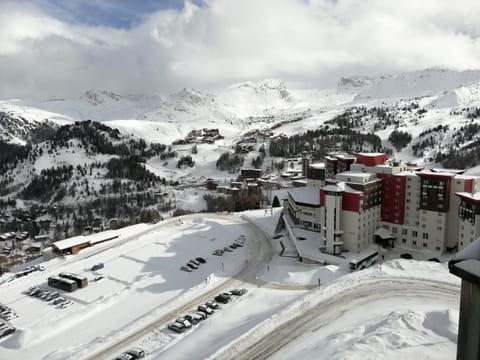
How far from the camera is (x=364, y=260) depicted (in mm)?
41844

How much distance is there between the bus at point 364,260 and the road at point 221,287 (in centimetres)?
1003

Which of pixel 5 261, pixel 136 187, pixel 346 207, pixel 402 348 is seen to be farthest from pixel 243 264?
pixel 136 187

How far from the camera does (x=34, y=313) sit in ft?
121

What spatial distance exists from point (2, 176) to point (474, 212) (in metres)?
183

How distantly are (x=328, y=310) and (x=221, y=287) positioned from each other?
1385cm

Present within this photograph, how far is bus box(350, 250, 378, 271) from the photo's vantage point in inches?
1593

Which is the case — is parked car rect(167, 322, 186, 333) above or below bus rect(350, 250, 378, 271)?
below

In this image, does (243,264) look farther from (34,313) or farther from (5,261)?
(5,261)

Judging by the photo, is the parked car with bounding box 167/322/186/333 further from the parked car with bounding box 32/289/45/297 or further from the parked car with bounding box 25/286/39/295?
the parked car with bounding box 25/286/39/295

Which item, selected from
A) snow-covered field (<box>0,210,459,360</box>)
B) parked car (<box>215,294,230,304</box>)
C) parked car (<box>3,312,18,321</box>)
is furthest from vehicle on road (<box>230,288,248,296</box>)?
parked car (<box>3,312,18,321</box>)

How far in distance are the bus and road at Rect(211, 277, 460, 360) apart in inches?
319

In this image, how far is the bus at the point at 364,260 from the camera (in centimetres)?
4047

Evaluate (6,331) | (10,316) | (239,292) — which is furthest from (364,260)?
(10,316)

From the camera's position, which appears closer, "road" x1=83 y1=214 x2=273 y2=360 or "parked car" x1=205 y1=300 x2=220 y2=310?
"road" x1=83 y1=214 x2=273 y2=360
